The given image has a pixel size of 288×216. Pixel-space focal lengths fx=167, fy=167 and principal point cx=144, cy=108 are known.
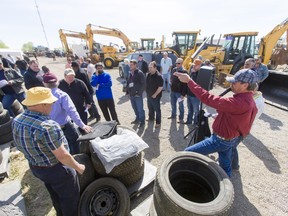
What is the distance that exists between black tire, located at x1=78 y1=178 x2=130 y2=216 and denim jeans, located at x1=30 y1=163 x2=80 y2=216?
15cm

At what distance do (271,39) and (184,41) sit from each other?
5.23 m

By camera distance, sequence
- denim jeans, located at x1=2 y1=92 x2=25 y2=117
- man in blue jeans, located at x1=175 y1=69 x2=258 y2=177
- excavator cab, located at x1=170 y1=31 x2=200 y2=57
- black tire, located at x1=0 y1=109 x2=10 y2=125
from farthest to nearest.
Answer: excavator cab, located at x1=170 y1=31 x2=200 y2=57 < denim jeans, located at x1=2 y1=92 x2=25 y2=117 < black tire, located at x1=0 y1=109 x2=10 y2=125 < man in blue jeans, located at x1=175 y1=69 x2=258 y2=177

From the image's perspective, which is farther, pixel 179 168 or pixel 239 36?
pixel 239 36

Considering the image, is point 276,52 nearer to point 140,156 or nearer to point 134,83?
point 134,83

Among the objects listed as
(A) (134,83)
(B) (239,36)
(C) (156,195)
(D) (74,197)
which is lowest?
(D) (74,197)

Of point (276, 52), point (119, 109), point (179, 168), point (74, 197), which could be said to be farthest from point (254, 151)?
point (276, 52)

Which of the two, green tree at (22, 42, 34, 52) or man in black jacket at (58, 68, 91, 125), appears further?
green tree at (22, 42, 34, 52)

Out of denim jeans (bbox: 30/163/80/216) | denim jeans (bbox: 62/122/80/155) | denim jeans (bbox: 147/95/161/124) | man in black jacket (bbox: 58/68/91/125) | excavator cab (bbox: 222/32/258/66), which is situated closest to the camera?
denim jeans (bbox: 30/163/80/216)

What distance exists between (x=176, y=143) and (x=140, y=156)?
1.76 metres

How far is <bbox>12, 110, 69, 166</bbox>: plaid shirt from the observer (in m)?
1.57

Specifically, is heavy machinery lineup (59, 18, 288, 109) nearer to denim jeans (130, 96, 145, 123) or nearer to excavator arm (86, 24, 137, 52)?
denim jeans (130, 96, 145, 123)

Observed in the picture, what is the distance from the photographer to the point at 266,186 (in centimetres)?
283

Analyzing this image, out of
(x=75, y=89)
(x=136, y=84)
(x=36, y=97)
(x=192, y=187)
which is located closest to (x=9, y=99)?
(x=75, y=89)

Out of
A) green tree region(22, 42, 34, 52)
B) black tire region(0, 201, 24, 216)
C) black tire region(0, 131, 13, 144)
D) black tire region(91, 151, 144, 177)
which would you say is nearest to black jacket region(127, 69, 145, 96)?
black tire region(91, 151, 144, 177)
